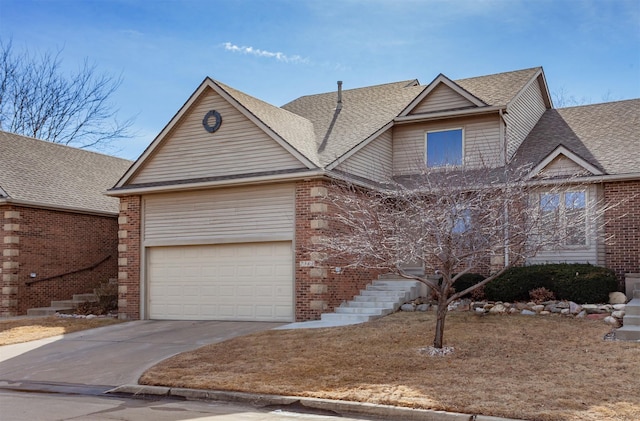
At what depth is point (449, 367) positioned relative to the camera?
11.1 metres

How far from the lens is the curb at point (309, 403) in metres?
8.73

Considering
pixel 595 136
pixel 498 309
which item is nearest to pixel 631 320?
pixel 498 309

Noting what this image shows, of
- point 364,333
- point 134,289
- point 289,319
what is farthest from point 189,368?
point 134,289

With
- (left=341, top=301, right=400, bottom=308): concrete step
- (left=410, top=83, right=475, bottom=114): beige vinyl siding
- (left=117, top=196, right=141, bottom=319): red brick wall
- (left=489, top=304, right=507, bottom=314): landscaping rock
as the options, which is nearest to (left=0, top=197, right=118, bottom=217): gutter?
(left=117, top=196, right=141, bottom=319): red brick wall

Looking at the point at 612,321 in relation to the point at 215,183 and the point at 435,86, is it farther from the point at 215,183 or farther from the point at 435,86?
the point at 215,183

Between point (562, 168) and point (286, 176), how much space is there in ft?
24.8

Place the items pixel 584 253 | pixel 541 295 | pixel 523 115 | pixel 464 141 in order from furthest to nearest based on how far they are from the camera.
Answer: pixel 523 115 < pixel 464 141 < pixel 584 253 < pixel 541 295

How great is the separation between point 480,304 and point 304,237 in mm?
4702

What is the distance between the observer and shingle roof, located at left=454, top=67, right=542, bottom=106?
21016 mm

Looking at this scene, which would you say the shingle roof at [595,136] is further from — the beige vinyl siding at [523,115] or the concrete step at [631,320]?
the concrete step at [631,320]

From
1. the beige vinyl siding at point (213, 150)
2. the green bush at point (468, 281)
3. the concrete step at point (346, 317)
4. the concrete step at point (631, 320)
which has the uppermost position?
the beige vinyl siding at point (213, 150)

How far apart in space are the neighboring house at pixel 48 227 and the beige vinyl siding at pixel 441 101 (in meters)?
12.2

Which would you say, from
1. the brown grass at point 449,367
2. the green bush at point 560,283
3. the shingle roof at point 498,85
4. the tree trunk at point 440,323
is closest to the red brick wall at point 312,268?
the brown grass at point 449,367

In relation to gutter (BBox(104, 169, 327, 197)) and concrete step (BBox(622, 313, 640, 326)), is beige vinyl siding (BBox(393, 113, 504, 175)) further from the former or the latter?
concrete step (BBox(622, 313, 640, 326))
